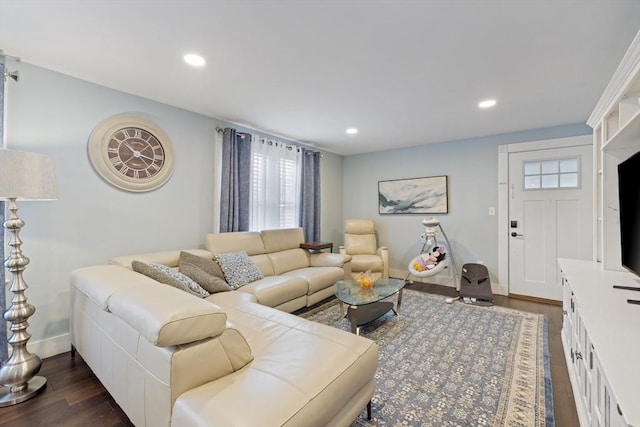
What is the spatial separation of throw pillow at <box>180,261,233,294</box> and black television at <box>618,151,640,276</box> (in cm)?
295

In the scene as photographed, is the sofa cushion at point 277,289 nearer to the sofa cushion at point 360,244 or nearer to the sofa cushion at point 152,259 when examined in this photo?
the sofa cushion at point 152,259

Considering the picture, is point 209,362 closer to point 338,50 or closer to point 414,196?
point 338,50

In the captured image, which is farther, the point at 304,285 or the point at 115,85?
the point at 304,285

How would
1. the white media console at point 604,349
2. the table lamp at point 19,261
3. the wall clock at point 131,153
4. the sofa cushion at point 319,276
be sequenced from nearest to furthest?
the white media console at point 604,349
the table lamp at point 19,261
the wall clock at point 131,153
the sofa cushion at point 319,276

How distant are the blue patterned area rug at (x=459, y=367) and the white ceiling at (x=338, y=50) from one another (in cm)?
233

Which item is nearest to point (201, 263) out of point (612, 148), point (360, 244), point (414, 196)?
point (360, 244)

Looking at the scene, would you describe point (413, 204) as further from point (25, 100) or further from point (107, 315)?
point (25, 100)

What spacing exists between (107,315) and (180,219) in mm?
1639

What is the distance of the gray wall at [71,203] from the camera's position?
7.10ft

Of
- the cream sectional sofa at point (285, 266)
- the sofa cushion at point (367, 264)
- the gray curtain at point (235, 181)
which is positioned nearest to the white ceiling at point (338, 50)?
the gray curtain at point (235, 181)

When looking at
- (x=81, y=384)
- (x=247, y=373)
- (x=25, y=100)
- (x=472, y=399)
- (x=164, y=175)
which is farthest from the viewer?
(x=164, y=175)

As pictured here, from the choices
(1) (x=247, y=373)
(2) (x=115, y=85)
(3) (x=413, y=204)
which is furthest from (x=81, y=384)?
(3) (x=413, y=204)

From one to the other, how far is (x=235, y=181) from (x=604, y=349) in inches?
134

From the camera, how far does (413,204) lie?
4.71m
